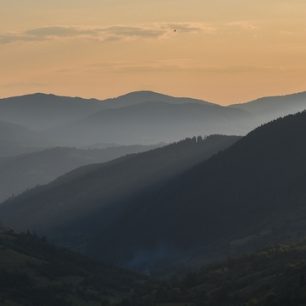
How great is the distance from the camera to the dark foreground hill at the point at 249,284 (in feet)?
315

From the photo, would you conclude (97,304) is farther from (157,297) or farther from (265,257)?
(157,297)

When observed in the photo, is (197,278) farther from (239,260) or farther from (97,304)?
(97,304)

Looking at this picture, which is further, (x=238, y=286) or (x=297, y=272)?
(x=238, y=286)

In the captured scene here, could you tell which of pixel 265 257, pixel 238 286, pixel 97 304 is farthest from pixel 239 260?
pixel 238 286

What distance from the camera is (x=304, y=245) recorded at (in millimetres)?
178250

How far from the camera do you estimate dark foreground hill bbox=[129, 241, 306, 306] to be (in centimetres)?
9604

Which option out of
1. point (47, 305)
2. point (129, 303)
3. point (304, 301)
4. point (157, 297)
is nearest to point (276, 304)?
point (304, 301)

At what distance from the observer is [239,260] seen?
182 meters

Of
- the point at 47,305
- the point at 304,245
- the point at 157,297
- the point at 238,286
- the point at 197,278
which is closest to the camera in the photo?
the point at 238,286

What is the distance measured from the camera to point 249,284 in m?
135

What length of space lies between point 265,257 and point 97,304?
45.4 meters

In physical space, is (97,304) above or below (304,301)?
below

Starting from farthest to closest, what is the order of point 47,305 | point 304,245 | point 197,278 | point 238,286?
point 47,305 < point 304,245 < point 197,278 < point 238,286

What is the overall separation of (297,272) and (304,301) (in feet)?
99.8
